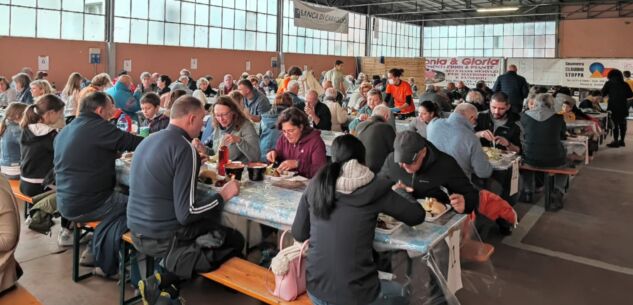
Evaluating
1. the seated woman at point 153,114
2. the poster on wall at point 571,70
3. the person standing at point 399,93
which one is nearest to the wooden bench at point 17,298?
the seated woman at point 153,114

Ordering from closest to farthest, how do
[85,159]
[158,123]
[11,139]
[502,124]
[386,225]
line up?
[386,225] < [85,159] < [11,139] < [158,123] < [502,124]

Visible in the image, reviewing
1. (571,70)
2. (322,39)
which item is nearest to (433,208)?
(571,70)

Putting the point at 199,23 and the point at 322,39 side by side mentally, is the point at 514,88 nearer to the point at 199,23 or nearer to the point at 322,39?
the point at 199,23

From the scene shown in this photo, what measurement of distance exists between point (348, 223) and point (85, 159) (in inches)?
78.9

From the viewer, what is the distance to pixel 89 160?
3.28m

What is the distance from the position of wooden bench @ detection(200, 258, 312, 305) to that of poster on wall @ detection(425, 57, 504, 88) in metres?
15.3

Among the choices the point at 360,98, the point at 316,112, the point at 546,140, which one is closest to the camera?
the point at 546,140

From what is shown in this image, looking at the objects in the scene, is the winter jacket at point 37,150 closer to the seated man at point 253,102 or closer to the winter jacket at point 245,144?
the winter jacket at point 245,144

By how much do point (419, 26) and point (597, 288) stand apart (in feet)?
84.7

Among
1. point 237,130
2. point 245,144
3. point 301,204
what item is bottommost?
point 301,204

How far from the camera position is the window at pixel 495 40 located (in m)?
24.0

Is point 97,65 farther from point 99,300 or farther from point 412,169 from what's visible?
point 412,169

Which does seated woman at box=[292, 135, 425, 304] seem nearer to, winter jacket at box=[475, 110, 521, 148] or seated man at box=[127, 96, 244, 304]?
seated man at box=[127, 96, 244, 304]

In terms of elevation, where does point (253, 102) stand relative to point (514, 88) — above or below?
below
